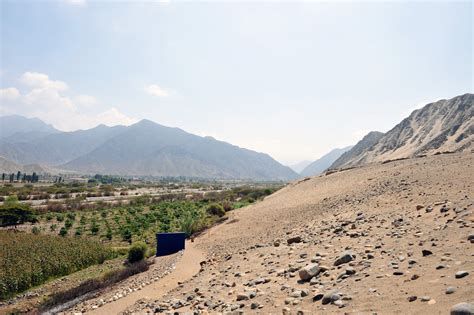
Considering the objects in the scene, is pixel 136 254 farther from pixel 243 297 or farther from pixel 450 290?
pixel 450 290

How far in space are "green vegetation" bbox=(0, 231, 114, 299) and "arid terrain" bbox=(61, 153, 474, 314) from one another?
252 inches

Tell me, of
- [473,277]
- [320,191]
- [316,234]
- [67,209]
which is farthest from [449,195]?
[67,209]

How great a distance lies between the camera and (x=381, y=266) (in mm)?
8695

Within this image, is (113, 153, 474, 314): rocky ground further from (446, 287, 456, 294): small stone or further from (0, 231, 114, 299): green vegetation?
(0, 231, 114, 299): green vegetation

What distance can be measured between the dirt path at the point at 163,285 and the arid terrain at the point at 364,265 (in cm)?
10

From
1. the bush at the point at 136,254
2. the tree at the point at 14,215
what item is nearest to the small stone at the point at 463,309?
the bush at the point at 136,254

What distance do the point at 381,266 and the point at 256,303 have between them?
3286mm

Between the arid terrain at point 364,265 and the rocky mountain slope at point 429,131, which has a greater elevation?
the rocky mountain slope at point 429,131

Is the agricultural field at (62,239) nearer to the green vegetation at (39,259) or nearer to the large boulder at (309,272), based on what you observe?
the green vegetation at (39,259)

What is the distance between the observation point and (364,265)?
9.11 m

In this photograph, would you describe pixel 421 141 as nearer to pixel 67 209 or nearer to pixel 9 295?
pixel 67 209

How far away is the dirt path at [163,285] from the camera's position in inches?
602

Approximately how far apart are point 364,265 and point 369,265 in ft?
0.48

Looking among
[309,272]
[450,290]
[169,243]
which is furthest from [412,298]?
[169,243]
